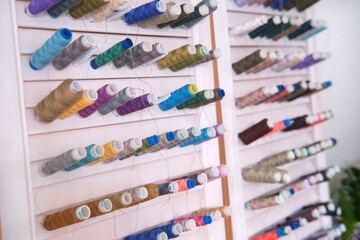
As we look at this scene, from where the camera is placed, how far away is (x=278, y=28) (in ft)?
4.45

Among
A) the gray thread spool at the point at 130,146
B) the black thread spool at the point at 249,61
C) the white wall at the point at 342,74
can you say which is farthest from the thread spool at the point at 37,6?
the white wall at the point at 342,74

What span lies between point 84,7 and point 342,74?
6.31 ft

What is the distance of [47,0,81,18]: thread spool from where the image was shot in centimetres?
78

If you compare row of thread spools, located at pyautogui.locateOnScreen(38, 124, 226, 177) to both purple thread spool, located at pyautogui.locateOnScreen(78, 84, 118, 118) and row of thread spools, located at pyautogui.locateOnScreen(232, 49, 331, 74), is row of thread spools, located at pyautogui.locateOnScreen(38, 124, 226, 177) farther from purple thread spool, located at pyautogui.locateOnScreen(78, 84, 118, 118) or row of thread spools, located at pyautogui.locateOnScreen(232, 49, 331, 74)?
row of thread spools, located at pyautogui.locateOnScreen(232, 49, 331, 74)

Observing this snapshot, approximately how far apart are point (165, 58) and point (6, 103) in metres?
0.44

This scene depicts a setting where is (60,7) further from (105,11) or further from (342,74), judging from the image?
(342,74)

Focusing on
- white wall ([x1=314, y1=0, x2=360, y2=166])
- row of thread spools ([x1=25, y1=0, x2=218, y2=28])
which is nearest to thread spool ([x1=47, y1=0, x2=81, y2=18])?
row of thread spools ([x1=25, y1=0, x2=218, y2=28])

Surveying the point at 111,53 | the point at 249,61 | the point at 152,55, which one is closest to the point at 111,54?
the point at 111,53

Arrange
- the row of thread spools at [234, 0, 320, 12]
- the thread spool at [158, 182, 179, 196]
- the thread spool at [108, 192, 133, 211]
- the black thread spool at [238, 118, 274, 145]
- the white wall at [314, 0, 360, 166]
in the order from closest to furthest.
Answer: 1. the thread spool at [108, 192, 133, 211]
2. the thread spool at [158, 182, 179, 196]
3. the black thread spool at [238, 118, 274, 145]
4. the row of thread spools at [234, 0, 320, 12]
5. the white wall at [314, 0, 360, 166]

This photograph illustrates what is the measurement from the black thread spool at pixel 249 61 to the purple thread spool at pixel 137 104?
0.49m

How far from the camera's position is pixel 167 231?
967mm

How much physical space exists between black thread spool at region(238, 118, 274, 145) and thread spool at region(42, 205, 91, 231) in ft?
2.12

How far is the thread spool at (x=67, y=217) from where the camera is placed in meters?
0.79

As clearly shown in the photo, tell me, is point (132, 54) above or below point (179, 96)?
above
